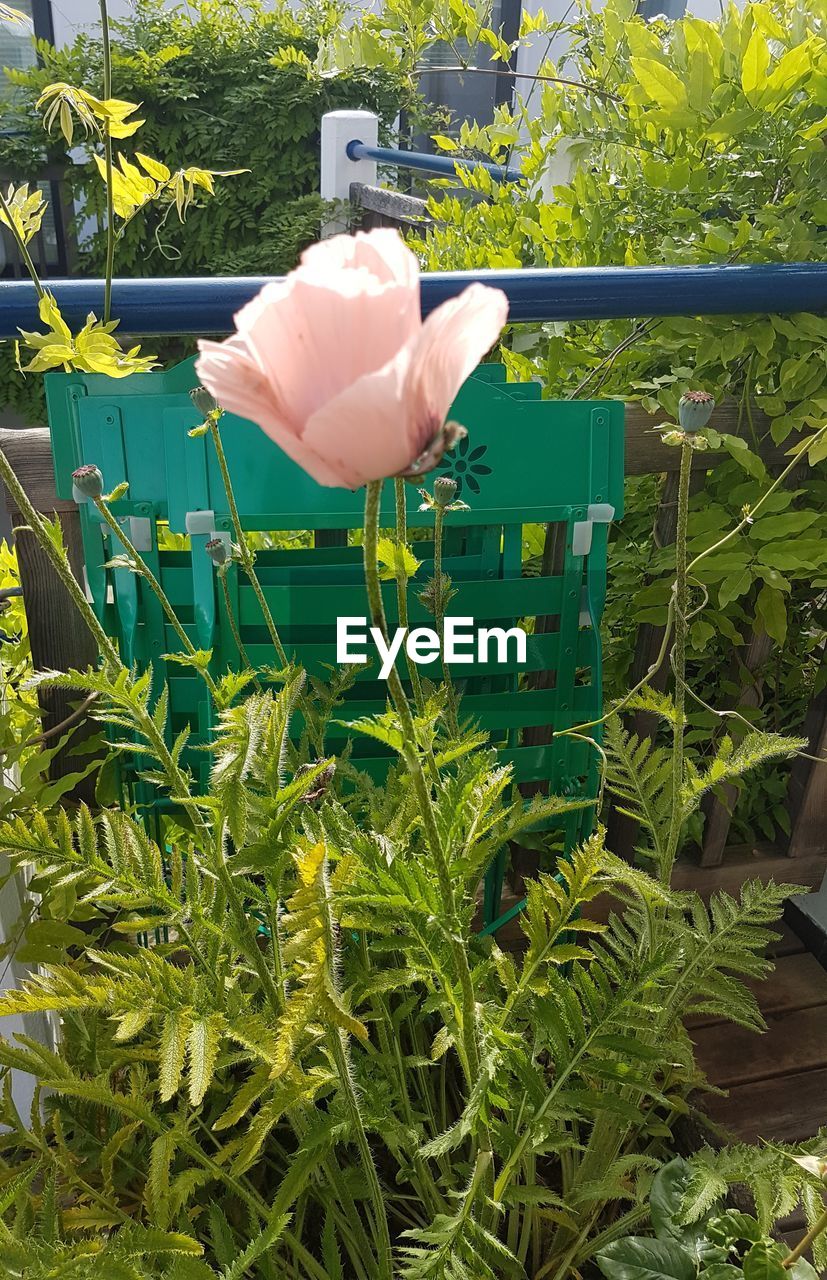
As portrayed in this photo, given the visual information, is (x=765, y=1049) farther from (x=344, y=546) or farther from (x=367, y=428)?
(x=367, y=428)

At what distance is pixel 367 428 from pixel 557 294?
93 centimetres

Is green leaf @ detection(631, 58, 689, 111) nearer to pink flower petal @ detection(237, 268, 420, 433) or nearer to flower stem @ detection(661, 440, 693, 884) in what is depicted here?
flower stem @ detection(661, 440, 693, 884)

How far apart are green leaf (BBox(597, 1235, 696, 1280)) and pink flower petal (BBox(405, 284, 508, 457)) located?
706 millimetres

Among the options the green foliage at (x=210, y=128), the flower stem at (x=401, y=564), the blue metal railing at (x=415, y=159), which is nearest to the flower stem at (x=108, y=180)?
the flower stem at (x=401, y=564)

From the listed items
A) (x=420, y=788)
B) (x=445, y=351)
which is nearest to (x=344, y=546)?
(x=420, y=788)

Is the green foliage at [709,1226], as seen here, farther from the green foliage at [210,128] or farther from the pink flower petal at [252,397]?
the green foliage at [210,128]

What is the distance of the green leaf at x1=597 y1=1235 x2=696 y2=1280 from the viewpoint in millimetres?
771

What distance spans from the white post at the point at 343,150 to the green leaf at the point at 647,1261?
437 centimetres

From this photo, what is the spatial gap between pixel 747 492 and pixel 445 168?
2.59 metres

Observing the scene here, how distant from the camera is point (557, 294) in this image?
1.22 m

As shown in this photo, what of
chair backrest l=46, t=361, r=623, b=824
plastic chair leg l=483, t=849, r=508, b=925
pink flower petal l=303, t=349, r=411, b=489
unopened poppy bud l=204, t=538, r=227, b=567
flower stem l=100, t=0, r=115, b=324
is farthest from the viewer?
plastic chair leg l=483, t=849, r=508, b=925

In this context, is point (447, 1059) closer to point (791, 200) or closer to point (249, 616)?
point (249, 616)

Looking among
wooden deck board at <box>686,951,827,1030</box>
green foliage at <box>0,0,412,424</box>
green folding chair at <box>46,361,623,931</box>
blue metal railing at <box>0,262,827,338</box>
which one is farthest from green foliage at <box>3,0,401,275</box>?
wooden deck board at <box>686,951,827,1030</box>

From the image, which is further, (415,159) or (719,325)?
(415,159)
